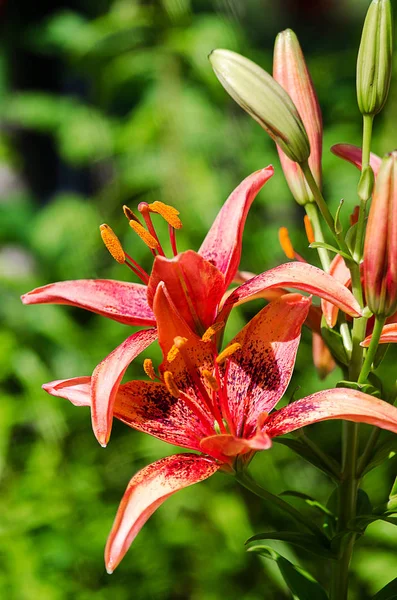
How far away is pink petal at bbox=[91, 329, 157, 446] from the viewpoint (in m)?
0.45

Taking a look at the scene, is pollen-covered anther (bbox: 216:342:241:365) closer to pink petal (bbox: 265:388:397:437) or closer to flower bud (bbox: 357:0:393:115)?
pink petal (bbox: 265:388:397:437)

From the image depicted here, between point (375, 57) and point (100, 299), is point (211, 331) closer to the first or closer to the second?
point (100, 299)

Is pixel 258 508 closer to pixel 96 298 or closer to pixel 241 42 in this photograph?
pixel 241 42

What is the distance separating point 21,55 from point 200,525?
3.53 feet

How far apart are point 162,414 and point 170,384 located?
34mm

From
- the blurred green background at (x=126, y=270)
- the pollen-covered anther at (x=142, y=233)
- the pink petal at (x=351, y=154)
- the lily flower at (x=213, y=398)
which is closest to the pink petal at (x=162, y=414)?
the lily flower at (x=213, y=398)

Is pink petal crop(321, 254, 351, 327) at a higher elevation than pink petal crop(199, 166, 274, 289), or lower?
lower

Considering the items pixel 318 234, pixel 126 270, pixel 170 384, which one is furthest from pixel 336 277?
pixel 126 270

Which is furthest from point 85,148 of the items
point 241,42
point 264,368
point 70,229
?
point 264,368

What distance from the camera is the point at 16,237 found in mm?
1543

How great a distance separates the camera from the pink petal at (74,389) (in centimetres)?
50

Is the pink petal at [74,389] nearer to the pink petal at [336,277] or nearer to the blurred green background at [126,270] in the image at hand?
the pink petal at [336,277]

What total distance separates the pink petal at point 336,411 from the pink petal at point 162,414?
0.20ft

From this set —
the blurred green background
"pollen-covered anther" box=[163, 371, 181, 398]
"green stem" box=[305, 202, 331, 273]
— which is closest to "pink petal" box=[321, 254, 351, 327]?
"green stem" box=[305, 202, 331, 273]
